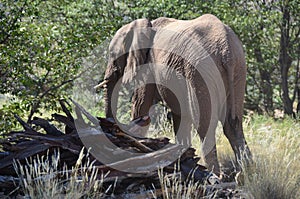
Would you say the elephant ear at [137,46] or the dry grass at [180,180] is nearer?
the dry grass at [180,180]

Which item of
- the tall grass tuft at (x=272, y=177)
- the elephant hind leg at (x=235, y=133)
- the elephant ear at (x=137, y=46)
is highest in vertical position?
the elephant ear at (x=137, y=46)

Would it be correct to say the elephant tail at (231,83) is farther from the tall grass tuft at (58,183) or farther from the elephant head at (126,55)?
the tall grass tuft at (58,183)

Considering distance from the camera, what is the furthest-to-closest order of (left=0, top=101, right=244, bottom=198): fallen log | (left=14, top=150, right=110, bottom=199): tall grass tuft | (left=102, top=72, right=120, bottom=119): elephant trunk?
(left=102, top=72, right=120, bottom=119): elephant trunk → (left=0, top=101, right=244, bottom=198): fallen log → (left=14, top=150, right=110, bottom=199): tall grass tuft

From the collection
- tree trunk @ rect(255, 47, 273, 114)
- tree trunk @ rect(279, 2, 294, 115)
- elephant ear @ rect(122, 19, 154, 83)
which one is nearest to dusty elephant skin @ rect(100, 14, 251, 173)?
elephant ear @ rect(122, 19, 154, 83)

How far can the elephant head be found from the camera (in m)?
7.89

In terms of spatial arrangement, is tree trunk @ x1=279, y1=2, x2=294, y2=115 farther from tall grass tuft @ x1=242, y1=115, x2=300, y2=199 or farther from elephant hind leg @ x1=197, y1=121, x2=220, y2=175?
tall grass tuft @ x1=242, y1=115, x2=300, y2=199

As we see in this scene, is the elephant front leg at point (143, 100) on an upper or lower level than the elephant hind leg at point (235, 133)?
upper

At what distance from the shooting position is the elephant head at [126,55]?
7887mm

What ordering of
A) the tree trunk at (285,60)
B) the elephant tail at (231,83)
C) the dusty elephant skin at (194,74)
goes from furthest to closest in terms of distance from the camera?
the tree trunk at (285,60), the dusty elephant skin at (194,74), the elephant tail at (231,83)

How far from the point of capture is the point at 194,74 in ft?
22.2

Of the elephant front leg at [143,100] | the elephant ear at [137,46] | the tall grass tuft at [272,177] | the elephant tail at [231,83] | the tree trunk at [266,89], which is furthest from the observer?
the tree trunk at [266,89]

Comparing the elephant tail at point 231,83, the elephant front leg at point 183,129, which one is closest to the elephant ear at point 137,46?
the elephant front leg at point 183,129

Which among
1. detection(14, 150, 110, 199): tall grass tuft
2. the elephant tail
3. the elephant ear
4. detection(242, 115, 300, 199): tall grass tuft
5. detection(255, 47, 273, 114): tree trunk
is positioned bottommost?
detection(255, 47, 273, 114): tree trunk

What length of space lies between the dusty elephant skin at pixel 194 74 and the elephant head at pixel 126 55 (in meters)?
0.01
